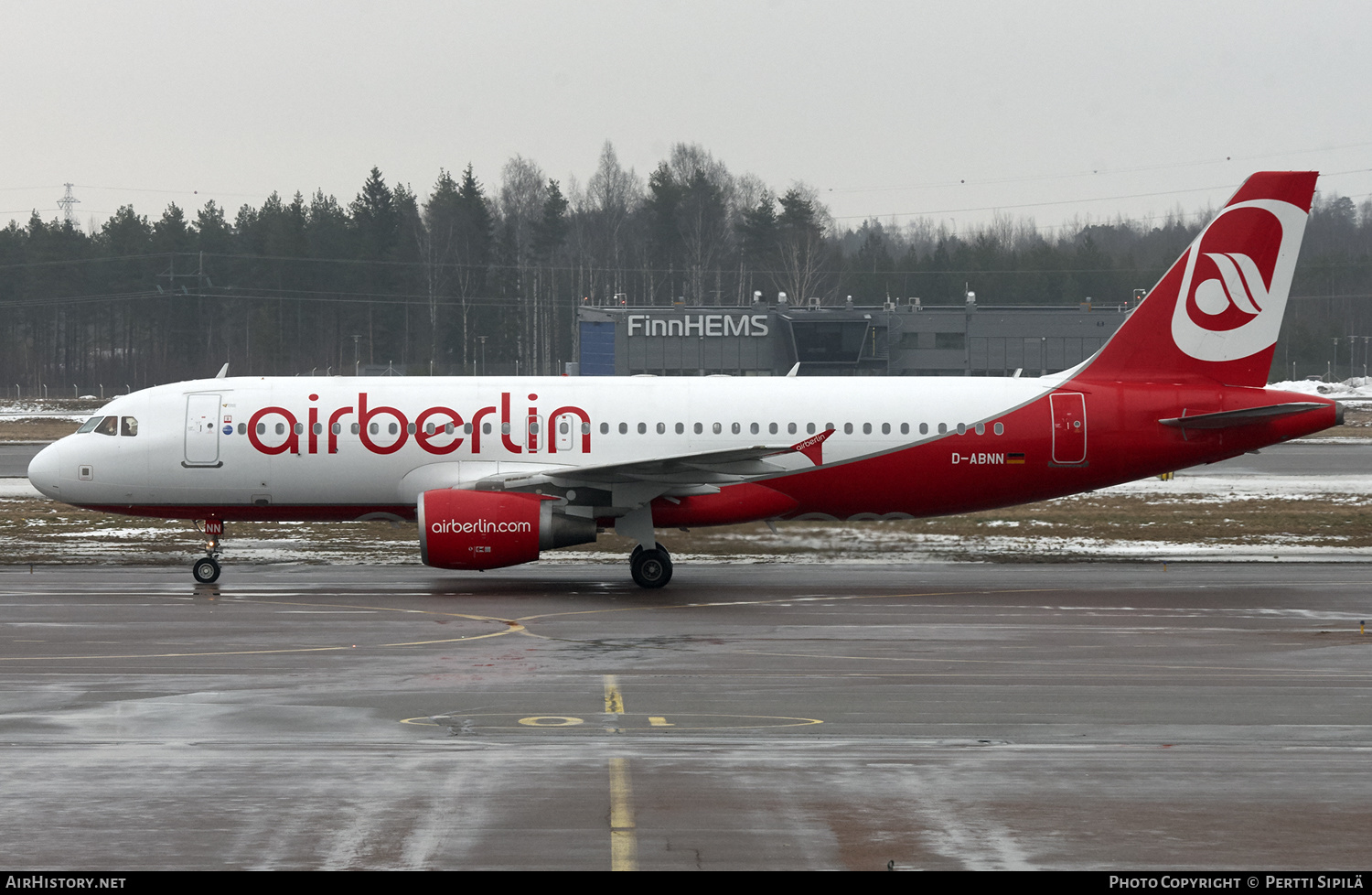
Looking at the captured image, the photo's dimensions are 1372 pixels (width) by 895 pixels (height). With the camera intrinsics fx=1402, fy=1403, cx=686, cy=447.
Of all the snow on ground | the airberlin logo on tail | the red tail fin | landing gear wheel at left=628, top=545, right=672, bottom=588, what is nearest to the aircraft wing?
landing gear wheel at left=628, top=545, right=672, bottom=588

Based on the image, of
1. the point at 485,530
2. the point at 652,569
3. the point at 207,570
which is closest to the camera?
the point at 485,530

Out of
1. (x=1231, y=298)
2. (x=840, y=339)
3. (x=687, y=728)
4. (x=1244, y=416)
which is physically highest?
(x=840, y=339)

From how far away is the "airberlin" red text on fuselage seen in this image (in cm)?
2488

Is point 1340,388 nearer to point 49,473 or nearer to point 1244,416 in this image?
point 1244,416

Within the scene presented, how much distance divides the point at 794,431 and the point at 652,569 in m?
3.71

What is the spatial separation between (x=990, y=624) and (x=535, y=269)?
95468 millimetres

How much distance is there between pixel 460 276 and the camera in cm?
10850

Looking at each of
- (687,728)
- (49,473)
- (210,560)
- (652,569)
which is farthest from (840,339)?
(687,728)

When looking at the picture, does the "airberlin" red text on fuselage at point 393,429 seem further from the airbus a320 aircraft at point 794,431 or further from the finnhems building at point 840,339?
the finnhems building at point 840,339

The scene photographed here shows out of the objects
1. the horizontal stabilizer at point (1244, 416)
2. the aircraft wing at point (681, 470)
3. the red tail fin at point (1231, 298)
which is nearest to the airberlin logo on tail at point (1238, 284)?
the red tail fin at point (1231, 298)

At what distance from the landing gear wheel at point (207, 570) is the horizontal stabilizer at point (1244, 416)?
17080 millimetres

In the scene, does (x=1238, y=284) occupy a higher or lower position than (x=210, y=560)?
higher

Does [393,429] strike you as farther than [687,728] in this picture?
Yes

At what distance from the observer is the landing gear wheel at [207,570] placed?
24.5 meters
